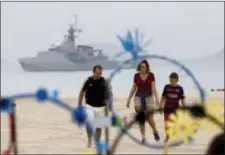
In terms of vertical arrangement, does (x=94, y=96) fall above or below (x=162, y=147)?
above

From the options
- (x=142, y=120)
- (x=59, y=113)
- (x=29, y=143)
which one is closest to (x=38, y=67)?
(x=59, y=113)

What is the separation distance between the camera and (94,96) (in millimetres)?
10320

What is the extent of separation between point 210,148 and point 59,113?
15558 mm

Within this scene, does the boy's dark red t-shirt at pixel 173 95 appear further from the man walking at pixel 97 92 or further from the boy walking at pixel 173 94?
the man walking at pixel 97 92

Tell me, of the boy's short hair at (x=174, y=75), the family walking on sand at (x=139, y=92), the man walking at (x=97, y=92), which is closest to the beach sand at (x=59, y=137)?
the family walking on sand at (x=139, y=92)

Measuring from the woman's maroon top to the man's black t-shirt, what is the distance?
33.5 inches

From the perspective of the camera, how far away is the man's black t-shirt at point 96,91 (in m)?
10.3

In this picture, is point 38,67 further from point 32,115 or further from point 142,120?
point 142,120

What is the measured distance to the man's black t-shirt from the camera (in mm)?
10266

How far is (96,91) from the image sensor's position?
405 inches

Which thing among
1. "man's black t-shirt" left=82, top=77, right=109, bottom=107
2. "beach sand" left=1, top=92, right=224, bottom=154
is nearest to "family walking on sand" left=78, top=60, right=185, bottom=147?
"man's black t-shirt" left=82, top=77, right=109, bottom=107

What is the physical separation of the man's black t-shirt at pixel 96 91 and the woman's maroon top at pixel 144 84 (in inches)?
33.5

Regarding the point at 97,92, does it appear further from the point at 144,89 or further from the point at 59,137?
the point at 59,137

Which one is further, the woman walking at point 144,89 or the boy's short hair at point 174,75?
the woman walking at point 144,89
